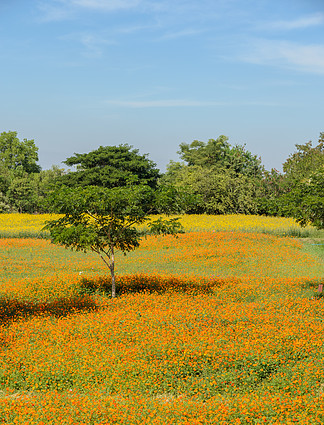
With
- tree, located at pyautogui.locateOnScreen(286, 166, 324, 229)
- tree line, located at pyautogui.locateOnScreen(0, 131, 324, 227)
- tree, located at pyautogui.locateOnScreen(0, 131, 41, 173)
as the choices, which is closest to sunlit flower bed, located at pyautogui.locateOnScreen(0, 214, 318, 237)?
tree line, located at pyautogui.locateOnScreen(0, 131, 324, 227)

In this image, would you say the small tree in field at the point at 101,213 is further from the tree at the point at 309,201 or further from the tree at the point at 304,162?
the tree at the point at 304,162

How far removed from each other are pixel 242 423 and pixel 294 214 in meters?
12.3

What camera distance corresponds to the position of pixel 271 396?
9.45m

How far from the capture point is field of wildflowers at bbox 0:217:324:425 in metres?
9.05

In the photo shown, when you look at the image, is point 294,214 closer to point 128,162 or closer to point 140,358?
point 140,358

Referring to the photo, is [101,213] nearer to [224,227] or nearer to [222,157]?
[224,227]

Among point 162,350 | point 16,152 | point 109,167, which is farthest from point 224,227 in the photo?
point 16,152

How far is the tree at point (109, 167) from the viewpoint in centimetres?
7000

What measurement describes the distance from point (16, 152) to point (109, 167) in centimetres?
2780

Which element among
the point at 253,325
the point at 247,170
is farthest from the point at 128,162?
the point at 253,325

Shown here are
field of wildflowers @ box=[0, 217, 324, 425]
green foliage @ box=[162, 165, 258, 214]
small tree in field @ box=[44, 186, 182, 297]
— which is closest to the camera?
field of wildflowers @ box=[0, 217, 324, 425]

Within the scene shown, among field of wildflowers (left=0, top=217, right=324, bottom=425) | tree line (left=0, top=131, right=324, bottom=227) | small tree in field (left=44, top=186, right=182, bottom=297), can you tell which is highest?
tree line (left=0, top=131, right=324, bottom=227)

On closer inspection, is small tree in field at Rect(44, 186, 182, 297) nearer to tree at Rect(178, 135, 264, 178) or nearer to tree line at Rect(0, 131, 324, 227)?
tree line at Rect(0, 131, 324, 227)

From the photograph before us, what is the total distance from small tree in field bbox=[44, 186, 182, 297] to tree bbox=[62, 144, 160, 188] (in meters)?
49.3
